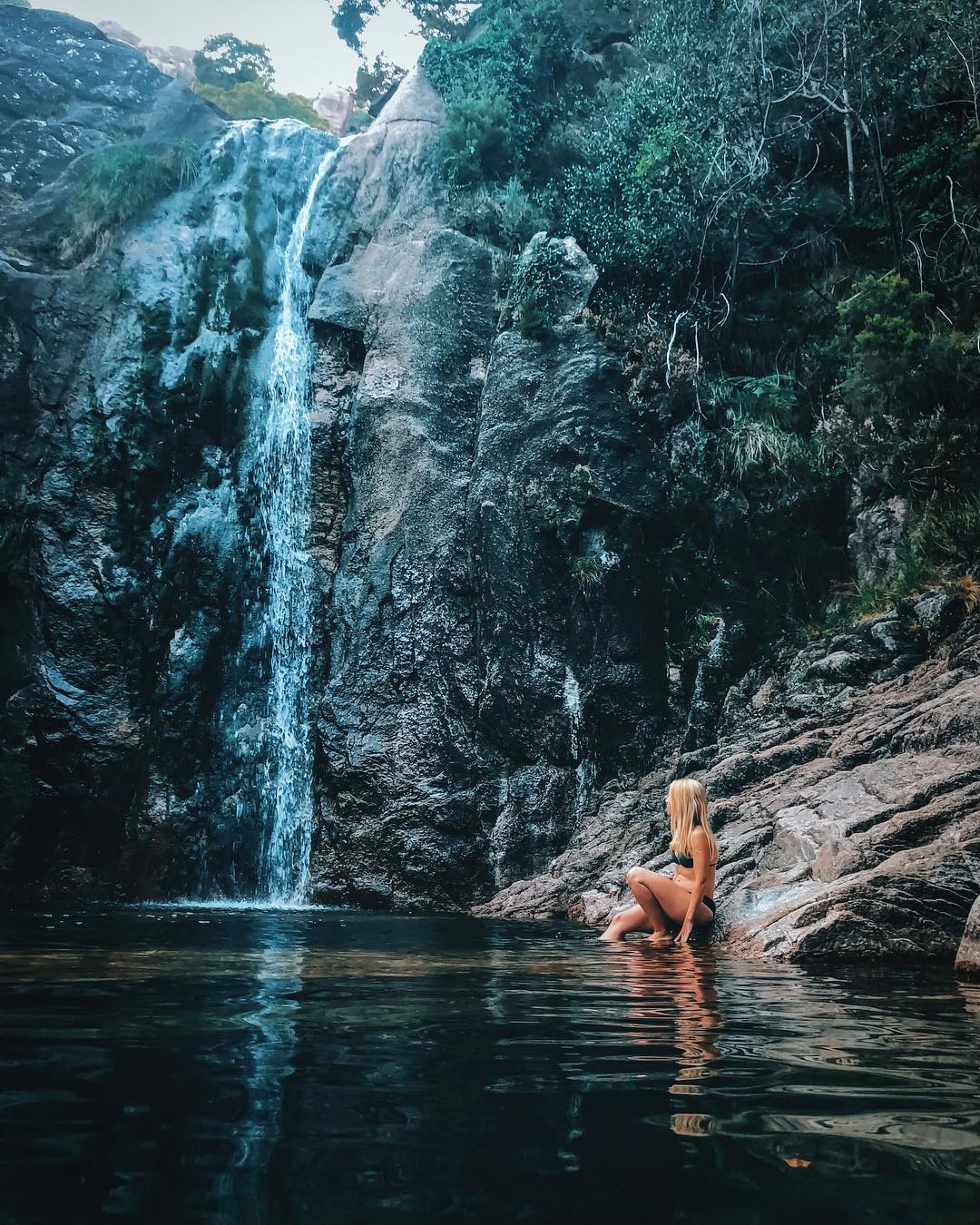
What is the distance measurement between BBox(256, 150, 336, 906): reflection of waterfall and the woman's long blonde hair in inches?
321

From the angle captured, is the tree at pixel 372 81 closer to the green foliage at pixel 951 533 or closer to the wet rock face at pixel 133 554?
the wet rock face at pixel 133 554

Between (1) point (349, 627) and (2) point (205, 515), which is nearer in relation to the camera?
(1) point (349, 627)

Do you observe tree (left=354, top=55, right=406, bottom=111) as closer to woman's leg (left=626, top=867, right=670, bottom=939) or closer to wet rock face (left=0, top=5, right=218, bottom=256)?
wet rock face (left=0, top=5, right=218, bottom=256)

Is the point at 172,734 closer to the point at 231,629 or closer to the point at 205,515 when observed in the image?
the point at 231,629

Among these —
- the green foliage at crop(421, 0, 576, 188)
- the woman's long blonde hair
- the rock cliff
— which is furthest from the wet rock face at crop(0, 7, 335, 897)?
the woman's long blonde hair

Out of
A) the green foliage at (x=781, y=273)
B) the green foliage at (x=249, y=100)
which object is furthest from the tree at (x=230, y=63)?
the green foliage at (x=781, y=273)

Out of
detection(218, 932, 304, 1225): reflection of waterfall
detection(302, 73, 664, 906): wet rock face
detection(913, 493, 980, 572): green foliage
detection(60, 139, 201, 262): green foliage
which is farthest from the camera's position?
detection(60, 139, 201, 262): green foliage

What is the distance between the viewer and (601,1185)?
1.52 metres

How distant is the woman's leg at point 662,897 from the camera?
7.05m

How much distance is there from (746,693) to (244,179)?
14960 millimetres

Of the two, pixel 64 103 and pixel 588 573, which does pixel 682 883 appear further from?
pixel 64 103

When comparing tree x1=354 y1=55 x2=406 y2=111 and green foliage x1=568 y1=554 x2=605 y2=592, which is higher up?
tree x1=354 y1=55 x2=406 y2=111

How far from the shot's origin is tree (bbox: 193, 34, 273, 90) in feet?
105

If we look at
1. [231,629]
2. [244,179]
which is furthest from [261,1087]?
[244,179]
